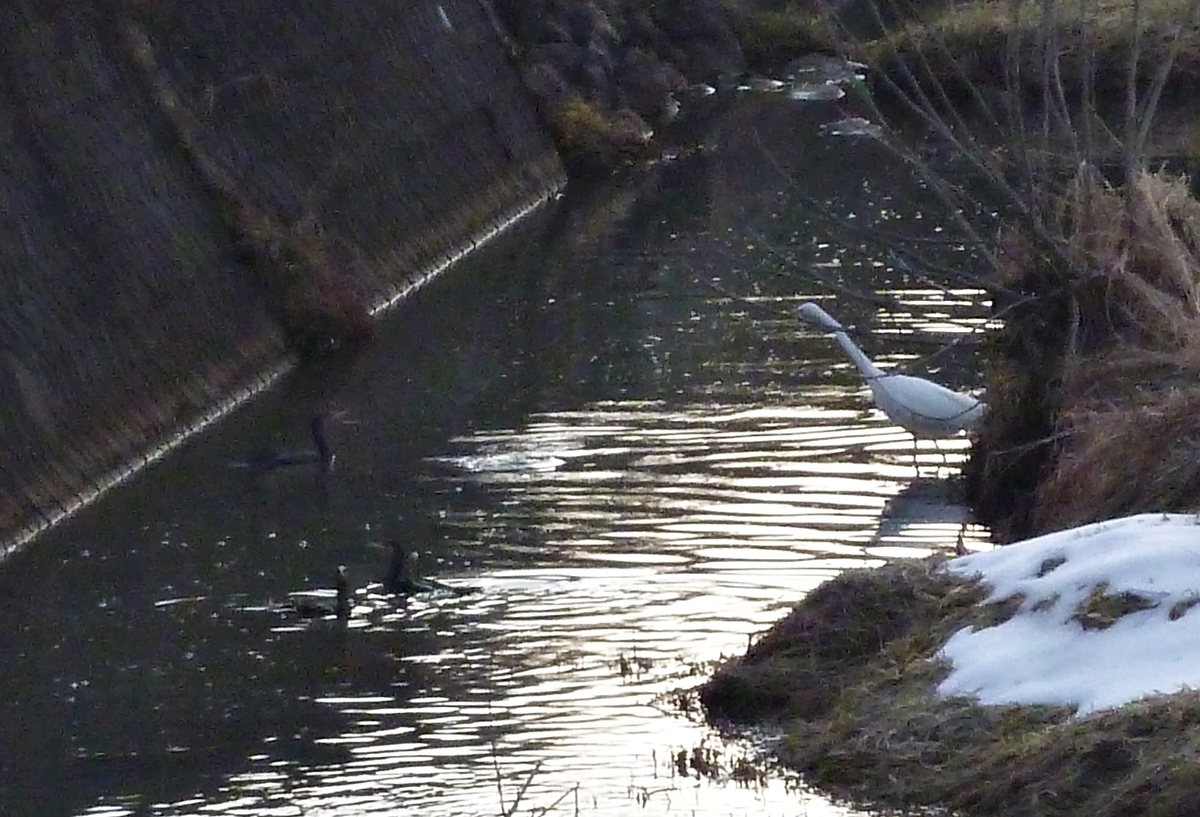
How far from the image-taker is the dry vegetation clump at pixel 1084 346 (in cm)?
1369

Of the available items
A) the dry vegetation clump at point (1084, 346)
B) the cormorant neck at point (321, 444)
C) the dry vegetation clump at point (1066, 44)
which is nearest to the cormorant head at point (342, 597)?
the dry vegetation clump at point (1084, 346)

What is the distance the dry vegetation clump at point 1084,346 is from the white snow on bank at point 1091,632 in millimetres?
2551

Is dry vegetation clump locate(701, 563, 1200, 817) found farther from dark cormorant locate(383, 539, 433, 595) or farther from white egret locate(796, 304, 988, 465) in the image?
white egret locate(796, 304, 988, 465)

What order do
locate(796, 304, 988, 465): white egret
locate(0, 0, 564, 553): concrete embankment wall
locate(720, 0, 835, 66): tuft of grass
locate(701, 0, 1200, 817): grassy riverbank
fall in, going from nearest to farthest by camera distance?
locate(701, 0, 1200, 817): grassy riverbank, locate(796, 304, 988, 465): white egret, locate(0, 0, 564, 553): concrete embankment wall, locate(720, 0, 835, 66): tuft of grass

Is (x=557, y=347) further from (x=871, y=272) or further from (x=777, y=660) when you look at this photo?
(x=777, y=660)

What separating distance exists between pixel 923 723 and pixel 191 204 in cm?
1239

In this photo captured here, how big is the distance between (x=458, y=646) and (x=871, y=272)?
44.2 feet

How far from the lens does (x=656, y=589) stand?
13.5 meters

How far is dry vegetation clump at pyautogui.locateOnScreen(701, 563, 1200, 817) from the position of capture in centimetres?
900

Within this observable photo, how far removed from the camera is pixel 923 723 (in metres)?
10.0

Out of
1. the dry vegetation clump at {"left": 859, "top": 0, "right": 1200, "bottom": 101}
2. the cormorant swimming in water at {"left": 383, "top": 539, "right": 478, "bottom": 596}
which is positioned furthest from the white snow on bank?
the dry vegetation clump at {"left": 859, "top": 0, "right": 1200, "bottom": 101}

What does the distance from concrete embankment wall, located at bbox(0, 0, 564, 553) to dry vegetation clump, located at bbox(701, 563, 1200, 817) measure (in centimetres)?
578

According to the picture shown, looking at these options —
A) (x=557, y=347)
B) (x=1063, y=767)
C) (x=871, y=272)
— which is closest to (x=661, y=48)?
(x=871, y=272)

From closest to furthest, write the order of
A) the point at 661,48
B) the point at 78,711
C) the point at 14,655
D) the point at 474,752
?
the point at 474,752
the point at 78,711
the point at 14,655
the point at 661,48
